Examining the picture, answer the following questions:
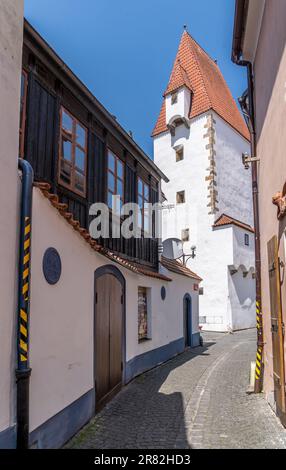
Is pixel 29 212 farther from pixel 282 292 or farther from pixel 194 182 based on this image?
pixel 194 182

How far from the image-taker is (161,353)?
40.6 feet

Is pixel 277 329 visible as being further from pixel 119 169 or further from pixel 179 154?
pixel 179 154

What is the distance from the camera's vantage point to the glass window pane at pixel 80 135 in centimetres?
871

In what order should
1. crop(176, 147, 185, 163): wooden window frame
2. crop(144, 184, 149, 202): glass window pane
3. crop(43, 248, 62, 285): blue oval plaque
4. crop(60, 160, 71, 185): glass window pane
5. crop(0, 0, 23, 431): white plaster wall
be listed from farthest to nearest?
1. crop(176, 147, 185, 163): wooden window frame
2. crop(144, 184, 149, 202): glass window pane
3. crop(60, 160, 71, 185): glass window pane
4. crop(43, 248, 62, 285): blue oval plaque
5. crop(0, 0, 23, 431): white plaster wall

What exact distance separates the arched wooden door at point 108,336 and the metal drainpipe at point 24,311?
279 centimetres

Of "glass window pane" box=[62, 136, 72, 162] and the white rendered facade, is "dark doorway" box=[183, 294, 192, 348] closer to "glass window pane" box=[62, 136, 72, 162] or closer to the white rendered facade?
the white rendered facade

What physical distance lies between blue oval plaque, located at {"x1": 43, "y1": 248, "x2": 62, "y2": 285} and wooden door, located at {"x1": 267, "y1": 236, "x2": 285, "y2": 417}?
3.20 m

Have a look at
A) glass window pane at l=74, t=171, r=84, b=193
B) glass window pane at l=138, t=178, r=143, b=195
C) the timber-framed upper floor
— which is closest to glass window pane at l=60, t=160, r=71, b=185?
the timber-framed upper floor

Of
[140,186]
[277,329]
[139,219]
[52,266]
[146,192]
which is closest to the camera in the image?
[52,266]

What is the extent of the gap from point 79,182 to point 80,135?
1049 mm

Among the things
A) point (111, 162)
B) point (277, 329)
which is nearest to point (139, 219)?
point (111, 162)

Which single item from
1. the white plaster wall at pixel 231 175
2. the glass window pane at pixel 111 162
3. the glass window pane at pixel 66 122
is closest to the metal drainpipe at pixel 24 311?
the glass window pane at pixel 66 122

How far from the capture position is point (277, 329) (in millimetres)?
6273

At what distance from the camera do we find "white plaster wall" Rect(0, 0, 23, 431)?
13.0 feet
